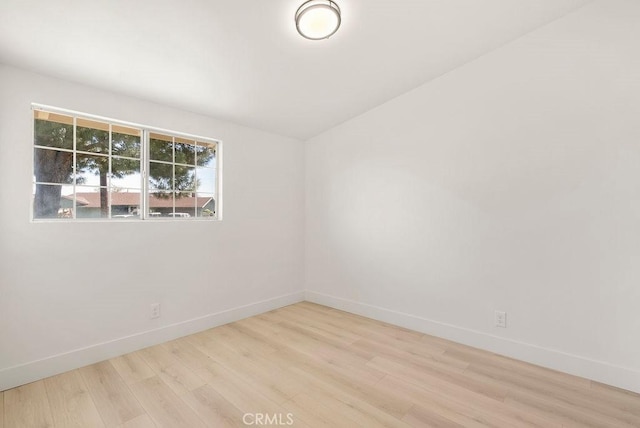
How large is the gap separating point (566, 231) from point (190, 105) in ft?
11.3

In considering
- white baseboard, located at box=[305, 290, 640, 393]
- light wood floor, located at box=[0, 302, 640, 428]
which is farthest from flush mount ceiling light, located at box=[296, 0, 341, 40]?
white baseboard, located at box=[305, 290, 640, 393]

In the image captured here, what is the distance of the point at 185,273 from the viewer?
2943 mm

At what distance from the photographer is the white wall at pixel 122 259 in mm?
2064

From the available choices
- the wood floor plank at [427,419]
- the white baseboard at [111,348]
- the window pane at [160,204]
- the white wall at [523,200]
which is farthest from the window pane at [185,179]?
the wood floor plank at [427,419]

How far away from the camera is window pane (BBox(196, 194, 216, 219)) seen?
317 centimetres

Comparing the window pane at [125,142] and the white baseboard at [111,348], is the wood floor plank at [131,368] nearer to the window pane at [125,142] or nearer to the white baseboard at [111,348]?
the white baseboard at [111,348]

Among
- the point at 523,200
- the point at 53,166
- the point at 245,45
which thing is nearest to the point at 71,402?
the point at 53,166

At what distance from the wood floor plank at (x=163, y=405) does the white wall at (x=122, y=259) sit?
653 millimetres

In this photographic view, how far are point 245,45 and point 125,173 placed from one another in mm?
1548

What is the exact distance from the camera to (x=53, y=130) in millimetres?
2281

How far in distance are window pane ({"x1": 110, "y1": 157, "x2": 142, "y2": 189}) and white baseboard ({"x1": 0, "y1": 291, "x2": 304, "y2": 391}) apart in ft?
4.39

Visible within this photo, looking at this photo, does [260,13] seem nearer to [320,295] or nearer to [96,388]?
[96,388]

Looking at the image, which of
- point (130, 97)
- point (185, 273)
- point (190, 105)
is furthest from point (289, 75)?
point (185, 273)

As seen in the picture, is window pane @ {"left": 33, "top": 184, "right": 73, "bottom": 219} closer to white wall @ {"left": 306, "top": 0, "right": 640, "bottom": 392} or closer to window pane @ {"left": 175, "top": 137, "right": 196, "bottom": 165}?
window pane @ {"left": 175, "top": 137, "right": 196, "bottom": 165}
